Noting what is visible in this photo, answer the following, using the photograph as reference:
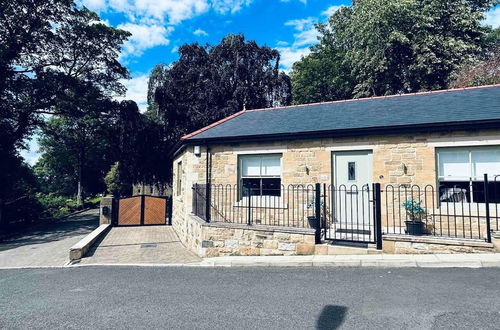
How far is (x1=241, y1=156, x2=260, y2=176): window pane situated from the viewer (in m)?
10.4

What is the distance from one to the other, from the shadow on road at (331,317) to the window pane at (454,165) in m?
5.84

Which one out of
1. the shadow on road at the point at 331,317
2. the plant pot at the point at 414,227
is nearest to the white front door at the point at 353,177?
the plant pot at the point at 414,227

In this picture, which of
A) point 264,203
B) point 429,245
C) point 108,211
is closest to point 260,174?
point 264,203

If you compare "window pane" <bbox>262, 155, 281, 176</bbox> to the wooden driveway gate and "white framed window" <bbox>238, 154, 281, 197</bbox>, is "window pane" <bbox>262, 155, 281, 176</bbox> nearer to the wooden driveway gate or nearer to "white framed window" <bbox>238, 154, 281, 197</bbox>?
"white framed window" <bbox>238, 154, 281, 197</bbox>

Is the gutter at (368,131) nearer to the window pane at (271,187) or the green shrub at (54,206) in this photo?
the window pane at (271,187)

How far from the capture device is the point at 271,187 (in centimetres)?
1021

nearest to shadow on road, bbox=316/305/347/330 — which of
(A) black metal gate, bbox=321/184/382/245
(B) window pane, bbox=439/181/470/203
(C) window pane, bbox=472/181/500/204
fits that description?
(A) black metal gate, bbox=321/184/382/245

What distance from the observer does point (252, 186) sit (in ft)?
34.3

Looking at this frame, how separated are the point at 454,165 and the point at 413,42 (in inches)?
645

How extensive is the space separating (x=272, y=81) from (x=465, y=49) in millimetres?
13214

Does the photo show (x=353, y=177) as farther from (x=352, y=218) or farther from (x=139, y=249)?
(x=139, y=249)

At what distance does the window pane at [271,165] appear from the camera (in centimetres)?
1017

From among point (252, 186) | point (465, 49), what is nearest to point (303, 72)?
point (465, 49)

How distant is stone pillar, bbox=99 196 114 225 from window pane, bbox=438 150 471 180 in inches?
546
